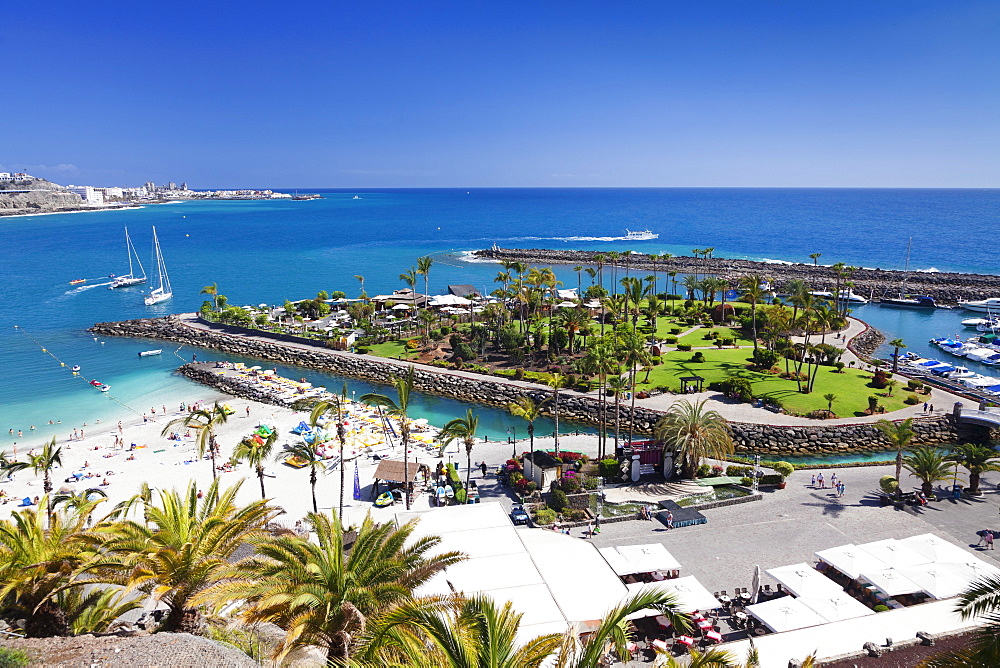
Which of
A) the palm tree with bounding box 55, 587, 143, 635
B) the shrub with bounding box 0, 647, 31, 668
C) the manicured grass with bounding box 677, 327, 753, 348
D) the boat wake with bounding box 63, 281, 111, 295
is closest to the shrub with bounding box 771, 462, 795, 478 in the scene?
the manicured grass with bounding box 677, 327, 753, 348

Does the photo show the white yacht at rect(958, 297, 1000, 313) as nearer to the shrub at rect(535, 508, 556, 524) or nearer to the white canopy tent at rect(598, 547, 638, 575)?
the shrub at rect(535, 508, 556, 524)

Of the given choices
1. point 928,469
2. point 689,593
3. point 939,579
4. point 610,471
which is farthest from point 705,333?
point 689,593

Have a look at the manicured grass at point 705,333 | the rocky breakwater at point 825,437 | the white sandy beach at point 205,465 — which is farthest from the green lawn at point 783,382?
the white sandy beach at point 205,465

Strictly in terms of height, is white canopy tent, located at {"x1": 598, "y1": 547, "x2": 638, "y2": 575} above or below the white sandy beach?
above

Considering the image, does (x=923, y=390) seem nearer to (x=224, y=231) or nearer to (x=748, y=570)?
(x=748, y=570)

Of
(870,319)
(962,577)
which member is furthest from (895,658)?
(870,319)

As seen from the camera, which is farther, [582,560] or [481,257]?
[481,257]

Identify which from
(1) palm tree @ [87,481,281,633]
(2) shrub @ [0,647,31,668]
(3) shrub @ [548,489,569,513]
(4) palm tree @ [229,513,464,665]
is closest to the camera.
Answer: (2) shrub @ [0,647,31,668]
